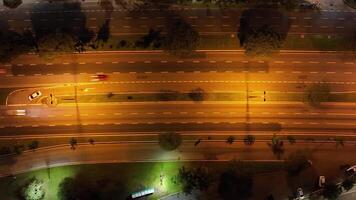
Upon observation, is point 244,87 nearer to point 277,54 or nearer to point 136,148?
point 277,54

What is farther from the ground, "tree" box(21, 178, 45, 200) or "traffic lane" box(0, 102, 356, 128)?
"traffic lane" box(0, 102, 356, 128)

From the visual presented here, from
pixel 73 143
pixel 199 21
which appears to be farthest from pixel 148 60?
pixel 73 143

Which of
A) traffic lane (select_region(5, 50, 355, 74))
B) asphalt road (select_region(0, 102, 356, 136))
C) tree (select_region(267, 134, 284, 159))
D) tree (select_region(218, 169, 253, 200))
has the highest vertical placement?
traffic lane (select_region(5, 50, 355, 74))

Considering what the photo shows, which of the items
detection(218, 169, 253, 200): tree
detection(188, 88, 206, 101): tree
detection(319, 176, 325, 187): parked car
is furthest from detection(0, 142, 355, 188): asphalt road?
detection(188, 88, 206, 101): tree

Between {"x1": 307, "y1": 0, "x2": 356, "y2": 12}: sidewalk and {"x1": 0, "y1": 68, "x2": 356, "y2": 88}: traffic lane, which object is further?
{"x1": 307, "y1": 0, "x2": 356, "y2": 12}: sidewalk

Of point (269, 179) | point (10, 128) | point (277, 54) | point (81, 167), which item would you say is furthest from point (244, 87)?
point (10, 128)

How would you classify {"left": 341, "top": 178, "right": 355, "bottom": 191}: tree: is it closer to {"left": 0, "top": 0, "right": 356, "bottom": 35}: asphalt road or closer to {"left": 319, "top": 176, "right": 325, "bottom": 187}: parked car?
{"left": 319, "top": 176, "right": 325, "bottom": 187}: parked car

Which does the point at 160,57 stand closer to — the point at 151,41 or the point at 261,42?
the point at 151,41
